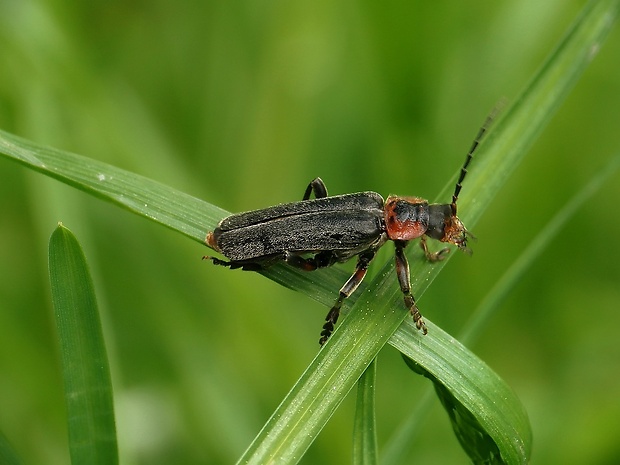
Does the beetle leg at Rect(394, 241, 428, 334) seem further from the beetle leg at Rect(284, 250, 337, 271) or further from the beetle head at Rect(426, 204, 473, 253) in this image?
the beetle leg at Rect(284, 250, 337, 271)

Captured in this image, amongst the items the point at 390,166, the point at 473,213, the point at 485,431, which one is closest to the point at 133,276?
the point at 390,166

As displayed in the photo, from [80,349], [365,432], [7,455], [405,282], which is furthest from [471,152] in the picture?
[7,455]

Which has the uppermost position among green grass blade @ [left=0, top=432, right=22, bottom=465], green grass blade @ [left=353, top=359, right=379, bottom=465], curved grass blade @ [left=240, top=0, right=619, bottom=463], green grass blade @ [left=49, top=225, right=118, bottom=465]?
curved grass blade @ [left=240, top=0, right=619, bottom=463]

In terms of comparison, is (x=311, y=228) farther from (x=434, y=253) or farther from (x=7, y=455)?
(x=7, y=455)

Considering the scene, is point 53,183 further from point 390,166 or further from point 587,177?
point 587,177

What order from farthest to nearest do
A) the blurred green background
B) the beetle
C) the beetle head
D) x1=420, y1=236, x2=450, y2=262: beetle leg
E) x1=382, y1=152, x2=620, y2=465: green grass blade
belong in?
the blurred green background → the beetle head → the beetle → x1=420, y1=236, x2=450, y2=262: beetle leg → x1=382, y1=152, x2=620, y2=465: green grass blade

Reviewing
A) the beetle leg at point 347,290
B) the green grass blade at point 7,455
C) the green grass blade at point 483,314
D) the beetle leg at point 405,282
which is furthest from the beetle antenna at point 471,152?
the green grass blade at point 7,455

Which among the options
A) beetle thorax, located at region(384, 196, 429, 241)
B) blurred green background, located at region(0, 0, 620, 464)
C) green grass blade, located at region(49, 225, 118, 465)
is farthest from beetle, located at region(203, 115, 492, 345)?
Result: green grass blade, located at region(49, 225, 118, 465)
